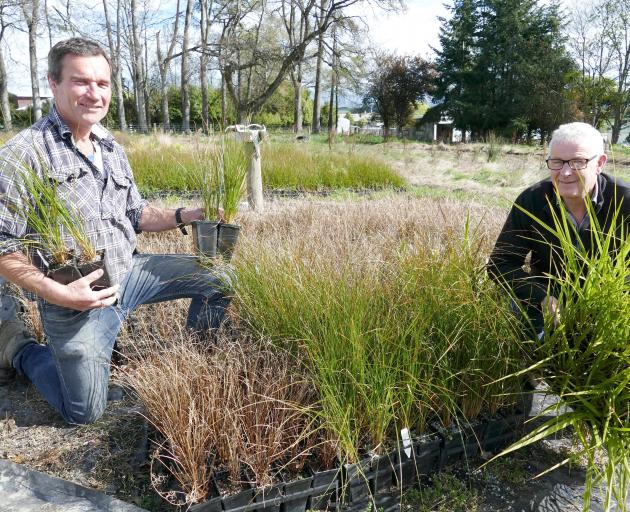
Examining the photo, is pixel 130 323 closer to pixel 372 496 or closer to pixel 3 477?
pixel 3 477

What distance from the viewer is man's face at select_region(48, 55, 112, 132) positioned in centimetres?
188

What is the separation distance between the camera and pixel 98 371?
189 centimetres

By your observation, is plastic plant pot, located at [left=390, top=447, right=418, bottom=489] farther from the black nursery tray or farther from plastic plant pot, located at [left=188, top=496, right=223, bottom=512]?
A: plastic plant pot, located at [left=188, top=496, right=223, bottom=512]

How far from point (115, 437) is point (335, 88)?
30.1 metres

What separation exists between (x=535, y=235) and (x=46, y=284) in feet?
6.15

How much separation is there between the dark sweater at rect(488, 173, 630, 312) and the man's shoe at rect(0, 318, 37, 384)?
1962 millimetres

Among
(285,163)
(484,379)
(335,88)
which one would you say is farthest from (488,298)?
(335,88)

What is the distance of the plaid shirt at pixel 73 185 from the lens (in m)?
1.77

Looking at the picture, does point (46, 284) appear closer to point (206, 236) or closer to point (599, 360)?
point (206, 236)

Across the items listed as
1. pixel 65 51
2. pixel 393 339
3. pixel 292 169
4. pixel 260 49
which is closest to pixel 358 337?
pixel 393 339

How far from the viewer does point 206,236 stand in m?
2.37

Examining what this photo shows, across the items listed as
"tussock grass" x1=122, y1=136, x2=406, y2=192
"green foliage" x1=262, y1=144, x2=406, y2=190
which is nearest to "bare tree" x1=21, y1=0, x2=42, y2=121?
"tussock grass" x1=122, y1=136, x2=406, y2=192

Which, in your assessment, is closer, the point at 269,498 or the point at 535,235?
the point at 269,498

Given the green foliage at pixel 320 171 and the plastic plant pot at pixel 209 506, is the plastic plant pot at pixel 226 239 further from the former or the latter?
the green foliage at pixel 320 171
